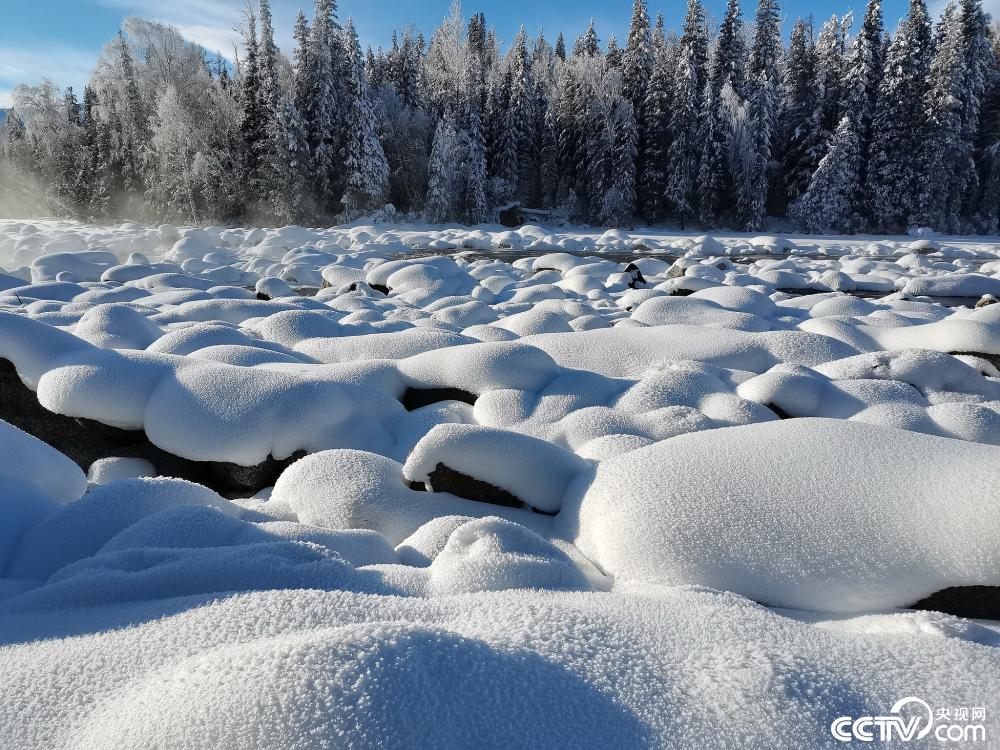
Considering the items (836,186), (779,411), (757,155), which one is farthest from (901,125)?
(779,411)

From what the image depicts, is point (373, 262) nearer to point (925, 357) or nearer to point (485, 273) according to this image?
point (485, 273)

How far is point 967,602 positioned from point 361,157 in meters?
21.5

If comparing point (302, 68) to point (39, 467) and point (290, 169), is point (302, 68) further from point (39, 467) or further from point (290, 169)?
point (39, 467)

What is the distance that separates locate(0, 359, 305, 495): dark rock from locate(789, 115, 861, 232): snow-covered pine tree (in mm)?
21898

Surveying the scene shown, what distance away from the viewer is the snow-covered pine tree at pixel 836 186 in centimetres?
1988

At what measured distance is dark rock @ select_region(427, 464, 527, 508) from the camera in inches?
75.7

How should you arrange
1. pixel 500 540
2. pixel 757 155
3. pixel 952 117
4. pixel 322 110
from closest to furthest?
pixel 500 540, pixel 952 117, pixel 322 110, pixel 757 155

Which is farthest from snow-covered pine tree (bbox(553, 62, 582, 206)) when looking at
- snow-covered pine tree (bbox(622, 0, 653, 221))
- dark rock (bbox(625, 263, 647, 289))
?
dark rock (bbox(625, 263, 647, 289))

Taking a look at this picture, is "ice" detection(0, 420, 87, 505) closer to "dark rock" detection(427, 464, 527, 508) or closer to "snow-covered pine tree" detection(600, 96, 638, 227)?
"dark rock" detection(427, 464, 527, 508)

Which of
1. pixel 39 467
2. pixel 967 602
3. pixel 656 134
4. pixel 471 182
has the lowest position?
pixel 967 602

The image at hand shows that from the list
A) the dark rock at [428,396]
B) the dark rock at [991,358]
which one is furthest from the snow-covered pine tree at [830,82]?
the dark rock at [428,396]

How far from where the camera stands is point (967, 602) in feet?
4.66

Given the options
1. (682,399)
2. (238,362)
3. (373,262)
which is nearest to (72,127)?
(373,262)

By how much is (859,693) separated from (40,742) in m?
1.13
